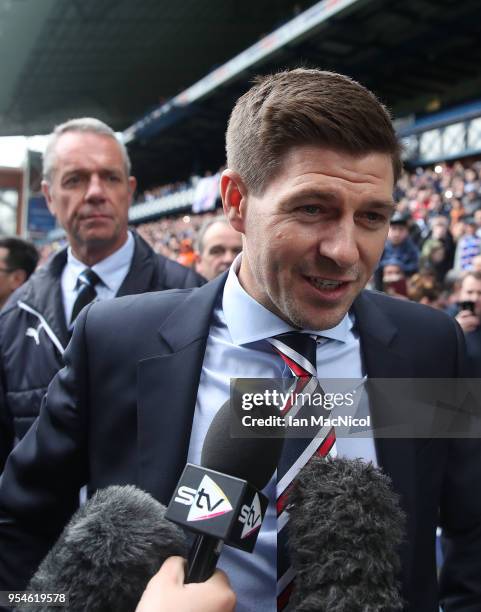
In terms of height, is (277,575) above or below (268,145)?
below

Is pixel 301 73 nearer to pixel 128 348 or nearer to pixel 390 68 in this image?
pixel 128 348

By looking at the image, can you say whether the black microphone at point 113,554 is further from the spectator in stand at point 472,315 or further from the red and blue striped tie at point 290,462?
the spectator in stand at point 472,315

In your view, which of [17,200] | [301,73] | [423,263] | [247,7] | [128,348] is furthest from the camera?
[247,7]

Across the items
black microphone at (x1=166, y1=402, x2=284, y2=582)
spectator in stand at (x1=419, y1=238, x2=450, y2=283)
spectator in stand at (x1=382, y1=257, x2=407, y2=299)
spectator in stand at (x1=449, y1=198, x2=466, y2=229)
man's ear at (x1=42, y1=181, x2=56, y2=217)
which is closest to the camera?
black microphone at (x1=166, y1=402, x2=284, y2=582)

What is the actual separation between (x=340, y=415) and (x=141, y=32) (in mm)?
24508

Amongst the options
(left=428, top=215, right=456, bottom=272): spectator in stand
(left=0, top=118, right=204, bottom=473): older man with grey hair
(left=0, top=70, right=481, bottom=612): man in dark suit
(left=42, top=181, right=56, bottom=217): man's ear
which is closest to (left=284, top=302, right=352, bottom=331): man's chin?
(left=0, top=70, right=481, bottom=612): man in dark suit

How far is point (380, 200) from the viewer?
105 cm

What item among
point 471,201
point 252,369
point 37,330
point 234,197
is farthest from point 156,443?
point 471,201

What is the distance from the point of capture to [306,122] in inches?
41.0

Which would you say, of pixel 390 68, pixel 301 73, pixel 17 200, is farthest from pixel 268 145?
pixel 390 68

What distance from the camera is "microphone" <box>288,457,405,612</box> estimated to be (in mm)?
782

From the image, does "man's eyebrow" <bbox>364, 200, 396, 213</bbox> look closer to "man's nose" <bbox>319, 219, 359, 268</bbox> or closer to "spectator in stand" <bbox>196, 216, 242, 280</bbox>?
"man's nose" <bbox>319, 219, 359, 268</bbox>

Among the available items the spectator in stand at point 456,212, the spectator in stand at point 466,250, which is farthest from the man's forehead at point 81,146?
the spectator in stand at point 456,212

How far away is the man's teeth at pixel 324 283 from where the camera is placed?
3.45 ft
